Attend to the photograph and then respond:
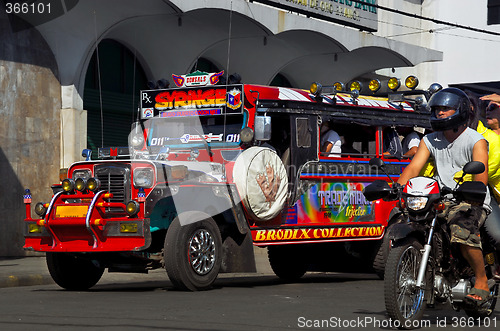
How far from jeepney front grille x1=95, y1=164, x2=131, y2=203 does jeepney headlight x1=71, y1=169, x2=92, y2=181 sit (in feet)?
0.52

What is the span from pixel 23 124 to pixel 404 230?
11671 mm

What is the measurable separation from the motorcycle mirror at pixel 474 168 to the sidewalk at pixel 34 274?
770 centimetres

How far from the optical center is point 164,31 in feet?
66.2

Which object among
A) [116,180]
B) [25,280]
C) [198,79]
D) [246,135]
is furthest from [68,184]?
[25,280]

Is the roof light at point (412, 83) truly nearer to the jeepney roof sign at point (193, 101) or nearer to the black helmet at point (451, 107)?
the jeepney roof sign at point (193, 101)

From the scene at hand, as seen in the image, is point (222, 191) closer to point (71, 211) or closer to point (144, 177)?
point (144, 177)

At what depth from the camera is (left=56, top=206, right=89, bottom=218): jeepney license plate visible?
424 inches

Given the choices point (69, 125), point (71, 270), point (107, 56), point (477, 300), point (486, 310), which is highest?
point (107, 56)

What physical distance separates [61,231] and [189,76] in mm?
2909

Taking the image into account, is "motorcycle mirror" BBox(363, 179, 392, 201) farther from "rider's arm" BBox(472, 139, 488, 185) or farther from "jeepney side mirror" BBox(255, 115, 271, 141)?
"jeepney side mirror" BBox(255, 115, 271, 141)

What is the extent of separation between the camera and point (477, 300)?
720 cm

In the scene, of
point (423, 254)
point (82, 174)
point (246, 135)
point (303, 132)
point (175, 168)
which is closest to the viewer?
point (423, 254)

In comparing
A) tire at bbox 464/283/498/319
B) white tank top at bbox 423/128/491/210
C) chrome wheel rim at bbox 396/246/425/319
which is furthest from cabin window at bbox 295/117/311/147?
chrome wheel rim at bbox 396/246/425/319

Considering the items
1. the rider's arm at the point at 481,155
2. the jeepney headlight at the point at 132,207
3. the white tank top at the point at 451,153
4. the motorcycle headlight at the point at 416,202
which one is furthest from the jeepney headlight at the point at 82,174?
the rider's arm at the point at 481,155
